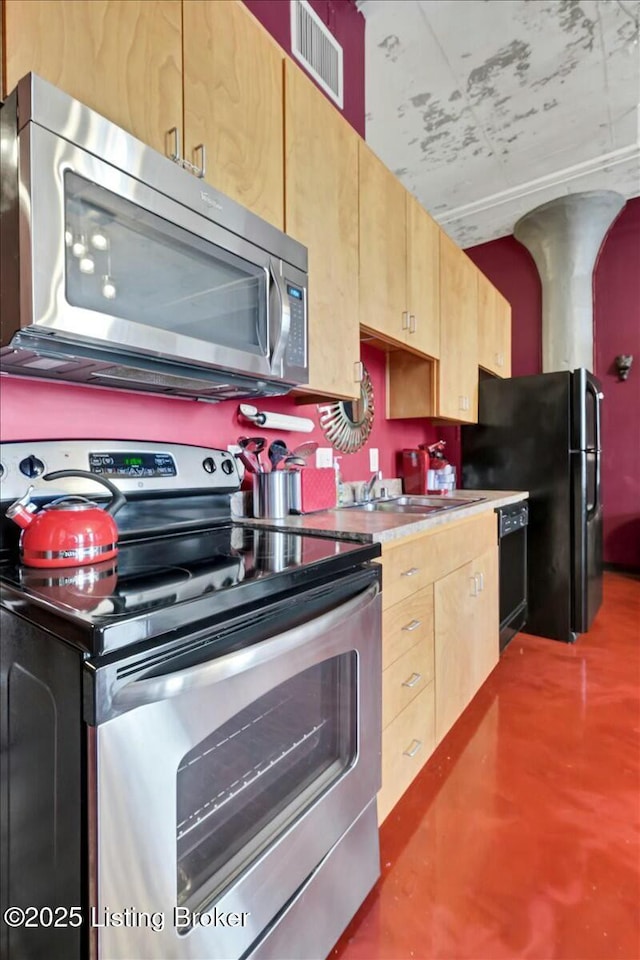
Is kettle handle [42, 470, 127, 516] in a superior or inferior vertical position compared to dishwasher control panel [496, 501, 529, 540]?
superior

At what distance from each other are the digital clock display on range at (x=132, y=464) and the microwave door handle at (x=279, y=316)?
0.41 m

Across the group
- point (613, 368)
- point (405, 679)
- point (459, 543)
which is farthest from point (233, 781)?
point (613, 368)

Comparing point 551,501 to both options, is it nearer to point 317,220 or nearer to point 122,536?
point 317,220

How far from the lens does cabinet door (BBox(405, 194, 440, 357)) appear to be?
210cm

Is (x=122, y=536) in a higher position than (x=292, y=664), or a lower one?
higher

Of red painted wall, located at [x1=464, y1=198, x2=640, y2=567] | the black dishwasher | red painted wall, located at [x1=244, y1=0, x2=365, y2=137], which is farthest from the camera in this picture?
red painted wall, located at [x1=464, y1=198, x2=640, y2=567]

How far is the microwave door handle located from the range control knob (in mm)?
611

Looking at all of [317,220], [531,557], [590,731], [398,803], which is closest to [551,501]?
[531,557]

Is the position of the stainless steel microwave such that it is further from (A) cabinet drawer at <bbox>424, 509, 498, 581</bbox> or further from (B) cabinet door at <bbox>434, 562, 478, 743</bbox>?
(B) cabinet door at <bbox>434, 562, 478, 743</bbox>

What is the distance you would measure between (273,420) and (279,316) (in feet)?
1.82

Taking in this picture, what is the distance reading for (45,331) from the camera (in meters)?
0.84

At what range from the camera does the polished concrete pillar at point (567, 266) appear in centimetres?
377

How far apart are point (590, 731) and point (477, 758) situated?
0.54 metres

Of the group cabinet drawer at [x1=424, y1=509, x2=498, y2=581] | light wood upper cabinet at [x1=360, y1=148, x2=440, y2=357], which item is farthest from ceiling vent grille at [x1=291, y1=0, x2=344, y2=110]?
cabinet drawer at [x1=424, y1=509, x2=498, y2=581]
